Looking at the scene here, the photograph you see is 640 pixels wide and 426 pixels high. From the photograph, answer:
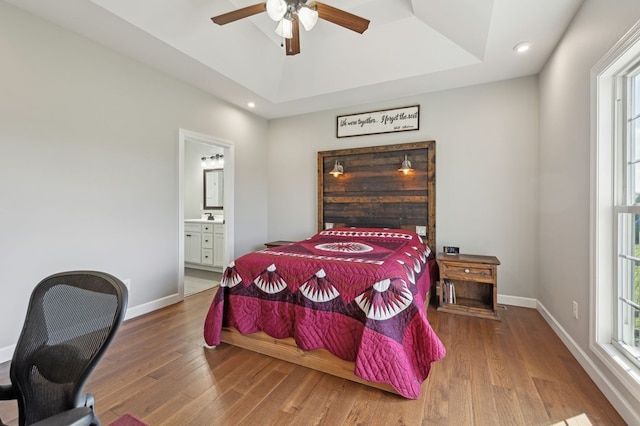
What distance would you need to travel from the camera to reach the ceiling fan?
6.20ft

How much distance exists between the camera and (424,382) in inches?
71.2

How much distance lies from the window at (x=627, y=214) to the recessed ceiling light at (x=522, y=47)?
1.03 meters

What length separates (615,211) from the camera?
1.73 m

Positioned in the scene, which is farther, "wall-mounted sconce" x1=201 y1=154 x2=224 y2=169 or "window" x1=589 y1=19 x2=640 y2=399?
"wall-mounted sconce" x1=201 y1=154 x2=224 y2=169

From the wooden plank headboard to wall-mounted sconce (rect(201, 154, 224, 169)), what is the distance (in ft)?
7.07

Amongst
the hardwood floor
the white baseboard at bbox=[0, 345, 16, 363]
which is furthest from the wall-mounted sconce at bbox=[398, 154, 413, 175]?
the white baseboard at bbox=[0, 345, 16, 363]

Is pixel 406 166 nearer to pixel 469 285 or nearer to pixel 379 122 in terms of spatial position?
pixel 379 122

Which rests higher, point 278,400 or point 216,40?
point 216,40

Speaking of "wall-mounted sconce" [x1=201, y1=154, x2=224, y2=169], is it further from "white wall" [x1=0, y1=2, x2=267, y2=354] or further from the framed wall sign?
the framed wall sign

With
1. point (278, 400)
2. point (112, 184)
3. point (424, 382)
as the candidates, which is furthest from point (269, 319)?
point (112, 184)

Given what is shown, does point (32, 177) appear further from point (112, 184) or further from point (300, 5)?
point (300, 5)

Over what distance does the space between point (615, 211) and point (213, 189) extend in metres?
5.32

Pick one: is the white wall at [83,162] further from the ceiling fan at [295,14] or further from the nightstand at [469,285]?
the nightstand at [469,285]

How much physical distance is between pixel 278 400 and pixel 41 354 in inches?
46.7
